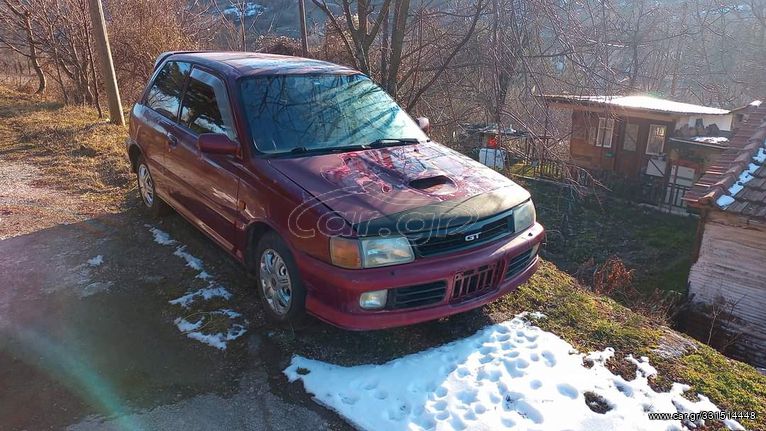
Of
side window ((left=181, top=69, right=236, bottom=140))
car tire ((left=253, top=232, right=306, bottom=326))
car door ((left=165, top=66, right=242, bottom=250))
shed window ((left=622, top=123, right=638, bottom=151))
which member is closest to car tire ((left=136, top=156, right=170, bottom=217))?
car door ((left=165, top=66, right=242, bottom=250))

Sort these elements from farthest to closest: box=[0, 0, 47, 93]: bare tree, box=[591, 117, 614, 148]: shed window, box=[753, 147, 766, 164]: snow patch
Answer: box=[591, 117, 614, 148]: shed window → box=[0, 0, 47, 93]: bare tree → box=[753, 147, 766, 164]: snow patch

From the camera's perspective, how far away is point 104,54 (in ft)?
34.4

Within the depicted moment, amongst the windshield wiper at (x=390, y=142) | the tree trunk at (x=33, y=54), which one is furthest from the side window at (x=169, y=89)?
the tree trunk at (x=33, y=54)

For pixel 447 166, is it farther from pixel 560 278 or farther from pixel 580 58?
pixel 580 58

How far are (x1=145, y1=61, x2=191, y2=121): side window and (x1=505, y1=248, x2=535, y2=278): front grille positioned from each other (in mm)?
3354

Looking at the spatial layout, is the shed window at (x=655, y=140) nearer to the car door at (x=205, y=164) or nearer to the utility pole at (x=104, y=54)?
the utility pole at (x=104, y=54)

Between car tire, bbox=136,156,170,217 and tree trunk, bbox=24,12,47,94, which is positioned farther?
→ tree trunk, bbox=24,12,47,94

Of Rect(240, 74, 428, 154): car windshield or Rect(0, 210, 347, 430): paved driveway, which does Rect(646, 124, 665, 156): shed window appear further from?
Rect(0, 210, 347, 430): paved driveway

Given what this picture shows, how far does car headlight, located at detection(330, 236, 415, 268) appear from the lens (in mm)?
2924

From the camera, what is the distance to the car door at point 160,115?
4.76 meters

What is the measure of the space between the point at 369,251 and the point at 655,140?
17.4 metres

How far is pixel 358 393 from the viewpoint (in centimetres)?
297

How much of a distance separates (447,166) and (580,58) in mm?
2941

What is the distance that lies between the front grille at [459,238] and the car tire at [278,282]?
32.7 inches
